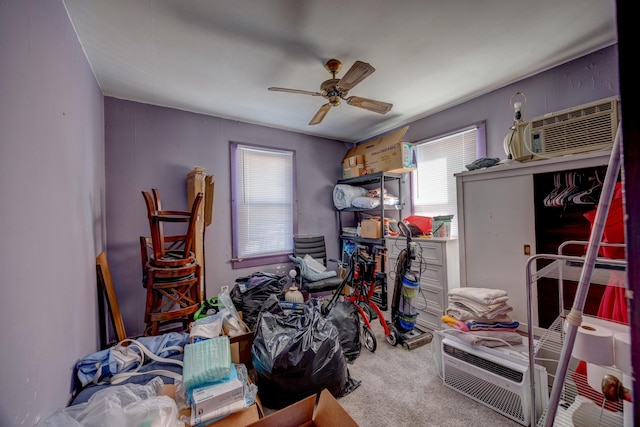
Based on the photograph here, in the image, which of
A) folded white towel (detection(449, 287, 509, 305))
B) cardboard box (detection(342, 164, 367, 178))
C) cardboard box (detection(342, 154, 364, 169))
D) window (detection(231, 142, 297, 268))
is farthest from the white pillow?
folded white towel (detection(449, 287, 509, 305))

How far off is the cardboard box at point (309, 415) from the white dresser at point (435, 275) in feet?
5.79

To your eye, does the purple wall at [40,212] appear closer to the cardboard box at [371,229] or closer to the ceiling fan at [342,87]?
the ceiling fan at [342,87]

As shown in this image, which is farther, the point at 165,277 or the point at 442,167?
the point at 442,167

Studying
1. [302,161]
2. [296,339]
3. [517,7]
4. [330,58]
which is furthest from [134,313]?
[517,7]

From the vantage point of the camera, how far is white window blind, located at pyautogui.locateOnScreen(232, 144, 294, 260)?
318cm

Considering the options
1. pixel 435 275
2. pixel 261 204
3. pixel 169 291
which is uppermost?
pixel 261 204

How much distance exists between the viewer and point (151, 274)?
1701 mm

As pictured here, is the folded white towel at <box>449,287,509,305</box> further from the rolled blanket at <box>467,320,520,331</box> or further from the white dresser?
the white dresser

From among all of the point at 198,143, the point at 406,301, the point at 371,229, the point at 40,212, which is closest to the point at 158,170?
the point at 198,143

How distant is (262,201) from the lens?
132 inches

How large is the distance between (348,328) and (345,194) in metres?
2.02

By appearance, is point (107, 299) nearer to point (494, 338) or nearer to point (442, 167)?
point (494, 338)

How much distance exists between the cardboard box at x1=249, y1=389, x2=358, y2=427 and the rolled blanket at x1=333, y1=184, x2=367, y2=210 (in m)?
2.95

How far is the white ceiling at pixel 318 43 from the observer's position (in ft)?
4.86
